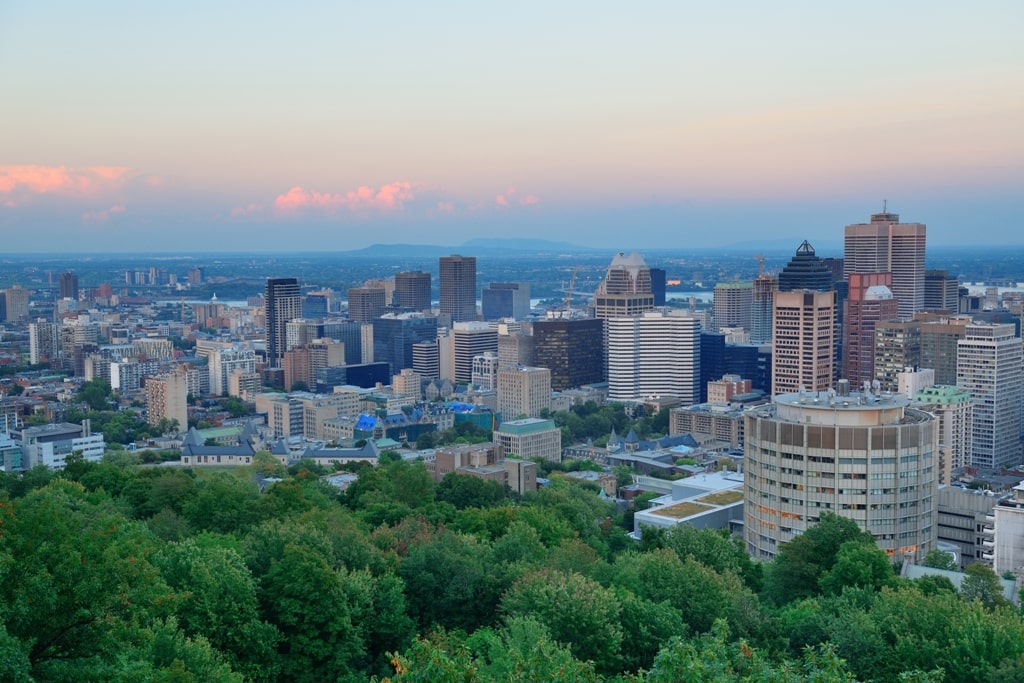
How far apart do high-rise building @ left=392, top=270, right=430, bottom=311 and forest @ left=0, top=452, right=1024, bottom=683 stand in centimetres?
8529

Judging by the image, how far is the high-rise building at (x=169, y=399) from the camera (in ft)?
201

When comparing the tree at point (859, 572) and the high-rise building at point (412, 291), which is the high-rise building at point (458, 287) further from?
the tree at point (859, 572)

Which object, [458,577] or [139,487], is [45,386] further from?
[458,577]

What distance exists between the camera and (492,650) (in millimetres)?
12828

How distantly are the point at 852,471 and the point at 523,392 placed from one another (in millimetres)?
40457

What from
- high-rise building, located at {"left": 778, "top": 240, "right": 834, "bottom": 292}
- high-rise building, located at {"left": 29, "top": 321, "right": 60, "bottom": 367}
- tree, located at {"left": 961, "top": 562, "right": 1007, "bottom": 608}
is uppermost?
high-rise building, located at {"left": 778, "top": 240, "right": 834, "bottom": 292}

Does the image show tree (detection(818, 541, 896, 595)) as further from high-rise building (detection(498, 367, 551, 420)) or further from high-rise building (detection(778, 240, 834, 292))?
high-rise building (detection(778, 240, 834, 292))

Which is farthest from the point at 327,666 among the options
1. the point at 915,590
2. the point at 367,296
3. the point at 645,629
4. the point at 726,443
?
the point at 367,296

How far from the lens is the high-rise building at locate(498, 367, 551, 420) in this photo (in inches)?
2552

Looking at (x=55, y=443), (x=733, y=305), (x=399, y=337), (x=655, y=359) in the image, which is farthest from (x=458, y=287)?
(x=55, y=443)

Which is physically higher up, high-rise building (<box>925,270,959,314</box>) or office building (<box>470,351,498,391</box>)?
high-rise building (<box>925,270,959,314</box>)

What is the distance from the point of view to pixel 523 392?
6506cm

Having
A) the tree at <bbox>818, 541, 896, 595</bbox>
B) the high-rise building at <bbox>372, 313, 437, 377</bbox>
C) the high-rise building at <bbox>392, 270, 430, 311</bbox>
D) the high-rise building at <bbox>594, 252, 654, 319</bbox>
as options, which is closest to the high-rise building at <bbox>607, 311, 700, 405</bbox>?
the high-rise building at <bbox>594, 252, 654, 319</bbox>

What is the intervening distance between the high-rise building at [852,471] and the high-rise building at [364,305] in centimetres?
7708
